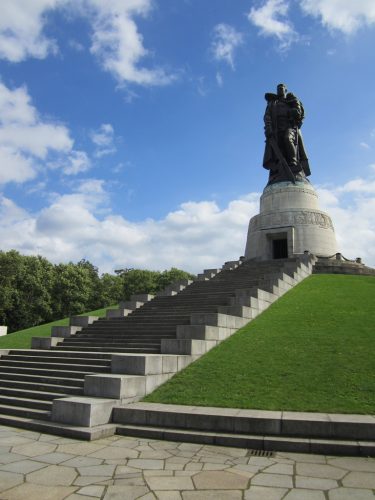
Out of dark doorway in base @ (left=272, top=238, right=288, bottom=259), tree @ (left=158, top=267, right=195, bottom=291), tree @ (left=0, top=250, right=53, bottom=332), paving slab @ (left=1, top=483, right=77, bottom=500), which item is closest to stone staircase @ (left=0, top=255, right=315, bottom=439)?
paving slab @ (left=1, top=483, right=77, bottom=500)

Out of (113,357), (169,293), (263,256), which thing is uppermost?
(263,256)

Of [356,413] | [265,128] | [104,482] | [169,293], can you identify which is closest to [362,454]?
[356,413]

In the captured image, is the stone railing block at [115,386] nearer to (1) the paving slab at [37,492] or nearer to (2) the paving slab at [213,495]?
(1) the paving slab at [37,492]

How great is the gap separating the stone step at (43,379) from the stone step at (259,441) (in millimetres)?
2807

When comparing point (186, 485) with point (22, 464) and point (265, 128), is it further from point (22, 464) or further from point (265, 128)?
point (265, 128)

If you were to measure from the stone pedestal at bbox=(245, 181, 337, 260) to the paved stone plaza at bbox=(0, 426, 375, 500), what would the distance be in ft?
74.0

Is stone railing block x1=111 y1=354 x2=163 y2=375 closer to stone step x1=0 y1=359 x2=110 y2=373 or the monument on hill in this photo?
stone step x1=0 y1=359 x2=110 y2=373

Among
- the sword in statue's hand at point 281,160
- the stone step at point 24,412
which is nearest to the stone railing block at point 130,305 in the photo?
the stone step at point 24,412

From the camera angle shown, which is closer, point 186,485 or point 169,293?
point 186,485

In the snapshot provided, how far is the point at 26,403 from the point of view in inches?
396

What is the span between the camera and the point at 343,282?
21812 millimetres

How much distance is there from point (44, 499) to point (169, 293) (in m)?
16.1

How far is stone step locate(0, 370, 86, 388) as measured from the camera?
10.7 metres

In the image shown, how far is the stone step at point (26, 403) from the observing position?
9.73 m
